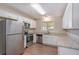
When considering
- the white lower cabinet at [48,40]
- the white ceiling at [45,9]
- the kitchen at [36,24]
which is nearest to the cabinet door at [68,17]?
the kitchen at [36,24]

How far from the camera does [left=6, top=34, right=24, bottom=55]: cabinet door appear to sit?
258cm

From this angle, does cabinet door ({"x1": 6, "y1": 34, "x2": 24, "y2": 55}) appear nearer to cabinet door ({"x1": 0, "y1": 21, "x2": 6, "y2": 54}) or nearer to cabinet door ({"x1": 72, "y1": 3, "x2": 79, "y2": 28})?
cabinet door ({"x1": 0, "y1": 21, "x2": 6, "y2": 54})

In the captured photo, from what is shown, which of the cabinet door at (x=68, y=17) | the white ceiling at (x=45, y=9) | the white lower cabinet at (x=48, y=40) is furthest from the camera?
the white lower cabinet at (x=48, y=40)

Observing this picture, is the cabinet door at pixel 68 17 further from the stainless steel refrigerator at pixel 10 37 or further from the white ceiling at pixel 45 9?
the stainless steel refrigerator at pixel 10 37

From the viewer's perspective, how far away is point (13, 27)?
277cm

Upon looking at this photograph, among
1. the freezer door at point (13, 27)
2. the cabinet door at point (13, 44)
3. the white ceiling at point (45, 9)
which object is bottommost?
the cabinet door at point (13, 44)

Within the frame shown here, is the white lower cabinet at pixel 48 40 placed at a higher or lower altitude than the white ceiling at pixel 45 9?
lower

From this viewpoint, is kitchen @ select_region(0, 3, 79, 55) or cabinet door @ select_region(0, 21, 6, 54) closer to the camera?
kitchen @ select_region(0, 3, 79, 55)

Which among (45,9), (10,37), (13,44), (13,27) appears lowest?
(13,44)

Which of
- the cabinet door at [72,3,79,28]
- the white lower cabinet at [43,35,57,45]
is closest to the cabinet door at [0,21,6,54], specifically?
the white lower cabinet at [43,35,57,45]

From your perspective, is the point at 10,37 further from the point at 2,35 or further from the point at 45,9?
the point at 45,9

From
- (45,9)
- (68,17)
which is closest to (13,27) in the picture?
(45,9)

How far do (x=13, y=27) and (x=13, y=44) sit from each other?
449 millimetres

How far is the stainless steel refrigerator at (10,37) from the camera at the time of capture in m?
2.48
